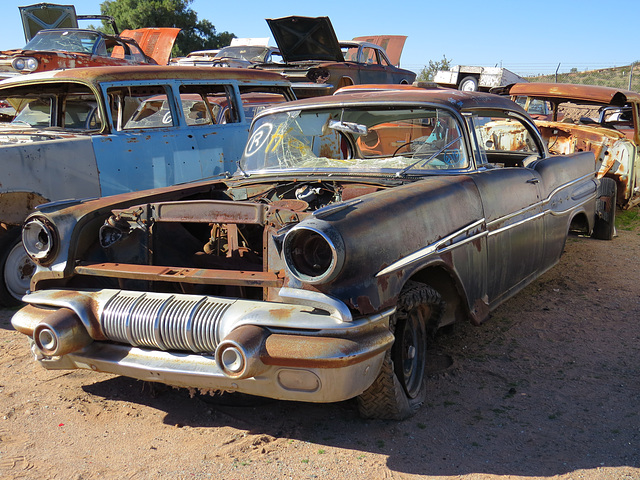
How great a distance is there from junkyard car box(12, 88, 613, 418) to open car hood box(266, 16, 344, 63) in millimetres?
7593

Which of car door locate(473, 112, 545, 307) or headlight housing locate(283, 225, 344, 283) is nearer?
headlight housing locate(283, 225, 344, 283)

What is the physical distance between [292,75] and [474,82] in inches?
292

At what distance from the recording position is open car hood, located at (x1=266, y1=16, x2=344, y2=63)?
1160 centimetres

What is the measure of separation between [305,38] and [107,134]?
6972 mm

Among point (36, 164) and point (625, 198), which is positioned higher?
point (36, 164)

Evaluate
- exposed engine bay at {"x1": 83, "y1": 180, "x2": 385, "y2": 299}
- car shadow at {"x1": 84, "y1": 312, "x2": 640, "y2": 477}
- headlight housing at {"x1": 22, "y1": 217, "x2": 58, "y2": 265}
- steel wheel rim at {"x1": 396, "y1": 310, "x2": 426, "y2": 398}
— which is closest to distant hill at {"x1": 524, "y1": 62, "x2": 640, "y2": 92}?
exposed engine bay at {"x1": 83, "y1": 180, "x2": 385, "y2": 299}

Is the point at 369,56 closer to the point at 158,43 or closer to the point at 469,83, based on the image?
the point at 158,43

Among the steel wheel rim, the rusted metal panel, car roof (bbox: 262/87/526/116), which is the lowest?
the steel wheel rim

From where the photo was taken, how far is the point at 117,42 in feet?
38.6

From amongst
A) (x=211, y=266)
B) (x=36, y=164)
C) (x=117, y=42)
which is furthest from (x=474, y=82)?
(x=211, y=266)

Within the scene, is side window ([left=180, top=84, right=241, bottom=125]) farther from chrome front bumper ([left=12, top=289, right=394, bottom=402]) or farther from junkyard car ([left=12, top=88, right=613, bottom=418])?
chrome front bumper ([left=12, top=289, right=394, bottom=402])

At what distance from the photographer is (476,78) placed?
17812 mm

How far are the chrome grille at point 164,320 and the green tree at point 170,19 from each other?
2659cm

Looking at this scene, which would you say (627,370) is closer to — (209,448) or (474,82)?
(209,448)
